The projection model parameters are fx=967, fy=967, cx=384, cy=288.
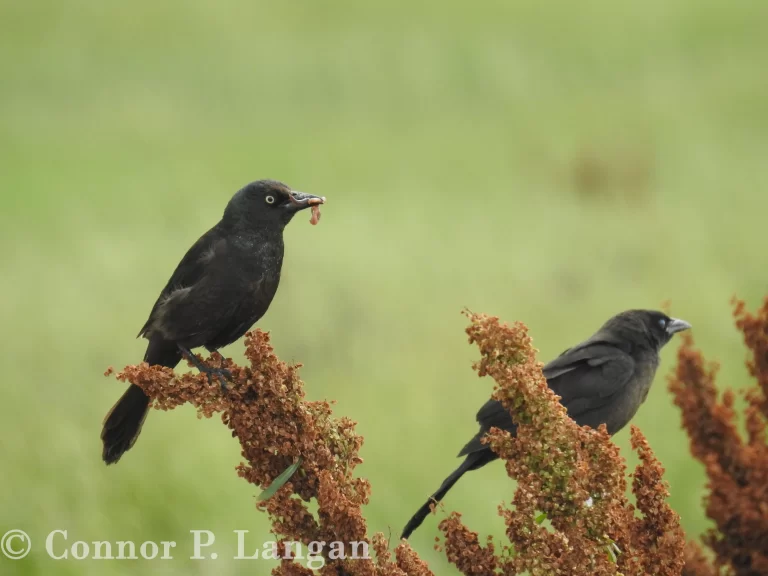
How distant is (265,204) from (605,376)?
2.08 m

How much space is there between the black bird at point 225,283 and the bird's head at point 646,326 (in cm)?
216

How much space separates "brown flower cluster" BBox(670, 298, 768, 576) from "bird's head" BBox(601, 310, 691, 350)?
24 cm

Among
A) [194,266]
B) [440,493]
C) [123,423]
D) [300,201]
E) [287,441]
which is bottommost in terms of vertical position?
[287,441]

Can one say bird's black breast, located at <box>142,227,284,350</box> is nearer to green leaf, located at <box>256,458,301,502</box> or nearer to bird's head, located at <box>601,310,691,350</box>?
green leaf, located at <box>256,458,301,502</box>

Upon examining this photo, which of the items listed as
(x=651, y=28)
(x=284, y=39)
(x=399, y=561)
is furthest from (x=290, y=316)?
(x=651, y=28)

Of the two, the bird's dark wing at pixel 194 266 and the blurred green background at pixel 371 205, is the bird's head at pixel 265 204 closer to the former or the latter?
the bird's dark wing at pixel 194 266

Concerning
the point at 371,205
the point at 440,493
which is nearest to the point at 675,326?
the point at 440,493

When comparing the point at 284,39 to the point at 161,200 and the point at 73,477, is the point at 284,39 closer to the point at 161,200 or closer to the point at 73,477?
the point at 161,200

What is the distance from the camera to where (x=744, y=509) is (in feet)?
A: 13.6

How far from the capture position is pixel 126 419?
11.8 feet

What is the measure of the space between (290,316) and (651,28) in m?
6.20

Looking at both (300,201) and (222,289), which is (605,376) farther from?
(222,289)

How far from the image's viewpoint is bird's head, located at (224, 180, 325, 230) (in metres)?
3.46

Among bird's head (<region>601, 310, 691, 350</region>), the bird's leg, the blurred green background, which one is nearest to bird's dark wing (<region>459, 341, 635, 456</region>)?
bird's head (<region>601, 310, 691, 350</region>)
